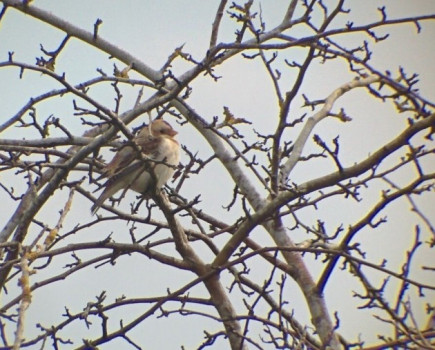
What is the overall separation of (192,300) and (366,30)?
8.07 ft

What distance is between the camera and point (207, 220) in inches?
276

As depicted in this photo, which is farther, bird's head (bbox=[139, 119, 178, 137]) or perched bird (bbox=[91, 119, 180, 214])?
bird's head (bbox=[139, 119, 178, 137])

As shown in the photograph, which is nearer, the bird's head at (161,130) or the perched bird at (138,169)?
the perched bird at (138,169)

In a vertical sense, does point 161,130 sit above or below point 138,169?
above

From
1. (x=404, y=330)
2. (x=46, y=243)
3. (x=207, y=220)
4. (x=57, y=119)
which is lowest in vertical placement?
(x=404, y=330)

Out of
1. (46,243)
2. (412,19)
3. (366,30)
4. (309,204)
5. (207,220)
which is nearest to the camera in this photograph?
(46,243)

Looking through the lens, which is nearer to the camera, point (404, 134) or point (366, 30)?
point (404, 134)

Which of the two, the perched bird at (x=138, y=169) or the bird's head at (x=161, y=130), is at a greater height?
the bird's head at (x=161, y=130)

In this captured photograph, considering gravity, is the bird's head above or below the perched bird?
above

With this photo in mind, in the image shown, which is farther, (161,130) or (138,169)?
(161,130)

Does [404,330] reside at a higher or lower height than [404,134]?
lower

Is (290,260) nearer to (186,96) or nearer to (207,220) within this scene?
(207,220)

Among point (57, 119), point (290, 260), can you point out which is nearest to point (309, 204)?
point (290, 260)

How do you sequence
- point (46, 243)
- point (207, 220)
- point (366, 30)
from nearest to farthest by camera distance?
1. point (46, 243)
2. point (366, 30)
3. point (207, 220)
